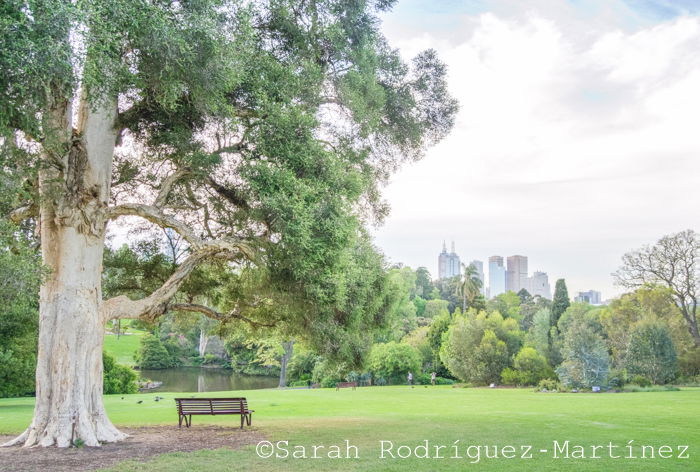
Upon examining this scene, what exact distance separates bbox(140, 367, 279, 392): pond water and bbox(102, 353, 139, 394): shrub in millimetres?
10377

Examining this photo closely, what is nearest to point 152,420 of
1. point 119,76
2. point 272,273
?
point 272,273

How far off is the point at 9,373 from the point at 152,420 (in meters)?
16.9

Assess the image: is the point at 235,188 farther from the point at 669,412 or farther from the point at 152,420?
the point at 669,412

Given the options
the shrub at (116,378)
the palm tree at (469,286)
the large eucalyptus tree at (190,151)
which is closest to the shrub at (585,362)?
the large eucalyptus tree at (190,151)

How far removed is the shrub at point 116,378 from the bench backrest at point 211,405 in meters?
26.4

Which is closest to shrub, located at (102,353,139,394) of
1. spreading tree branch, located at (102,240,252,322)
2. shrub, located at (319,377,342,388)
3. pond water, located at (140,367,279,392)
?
pond water, located at (140,367,279,392)

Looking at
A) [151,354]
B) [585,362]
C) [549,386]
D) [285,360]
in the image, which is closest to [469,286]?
[285,360]

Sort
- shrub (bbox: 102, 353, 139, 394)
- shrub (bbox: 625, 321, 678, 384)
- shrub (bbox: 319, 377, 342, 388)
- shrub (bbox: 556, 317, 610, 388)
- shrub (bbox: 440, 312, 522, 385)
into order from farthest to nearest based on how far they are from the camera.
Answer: shrub (bbox: 319, 377, 342, 388) < shrub (bbox: 440, 312, 522, 385) < shrub (bbox: 625, 321, 678, 384) < shrub (bbox: 102, 353, 139, 394) < shrub (bbox: 556, 317, 610, 388)

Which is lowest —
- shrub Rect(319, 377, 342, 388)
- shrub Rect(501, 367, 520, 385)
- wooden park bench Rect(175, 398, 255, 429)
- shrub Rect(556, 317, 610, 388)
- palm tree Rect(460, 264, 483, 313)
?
shrub Rect(319, 377, 342, 388)

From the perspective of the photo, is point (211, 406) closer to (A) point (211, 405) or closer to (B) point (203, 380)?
(A) point (211, 405)

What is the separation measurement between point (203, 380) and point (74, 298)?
5240 centimetres

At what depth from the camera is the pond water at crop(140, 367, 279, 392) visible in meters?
55.7

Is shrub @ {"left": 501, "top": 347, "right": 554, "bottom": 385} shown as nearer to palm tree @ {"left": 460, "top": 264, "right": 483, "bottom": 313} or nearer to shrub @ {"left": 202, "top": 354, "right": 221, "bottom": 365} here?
palm tree @ {"left": 460, "top": 264, "right": 483, "bottom": 313}

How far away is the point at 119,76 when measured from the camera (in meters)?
10.9
